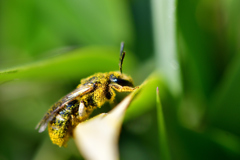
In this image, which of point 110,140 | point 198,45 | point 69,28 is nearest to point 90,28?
point 69,28

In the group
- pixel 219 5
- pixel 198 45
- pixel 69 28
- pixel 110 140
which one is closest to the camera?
pixel 110 140

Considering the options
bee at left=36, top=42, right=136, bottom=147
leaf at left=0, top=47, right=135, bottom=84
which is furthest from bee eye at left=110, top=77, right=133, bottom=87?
leaf at left=0, top=47, right=135, bottom=84

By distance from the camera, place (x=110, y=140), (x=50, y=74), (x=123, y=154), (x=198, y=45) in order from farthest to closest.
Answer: (x=123, y=154)
(x=198, y=45)
(x=50, y=74)
(x=110, y=140)

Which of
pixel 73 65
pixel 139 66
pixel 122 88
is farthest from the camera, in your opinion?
pixel 139 66

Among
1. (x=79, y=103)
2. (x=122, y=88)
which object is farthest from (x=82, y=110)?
(x=122, y=88)

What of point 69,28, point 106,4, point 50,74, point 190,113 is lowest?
point 190,113

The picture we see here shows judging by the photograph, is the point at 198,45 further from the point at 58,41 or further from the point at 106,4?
the point at 58,41

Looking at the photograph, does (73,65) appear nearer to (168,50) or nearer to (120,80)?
(120,80)

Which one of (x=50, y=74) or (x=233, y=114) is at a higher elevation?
(x=50, y=74)
